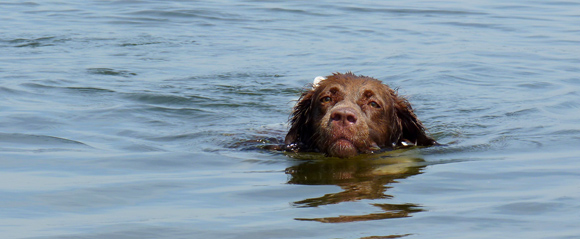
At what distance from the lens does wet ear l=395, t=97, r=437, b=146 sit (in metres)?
8.14

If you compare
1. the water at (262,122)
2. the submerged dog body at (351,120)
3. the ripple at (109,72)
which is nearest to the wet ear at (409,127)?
the submerged dog body at (351,120)

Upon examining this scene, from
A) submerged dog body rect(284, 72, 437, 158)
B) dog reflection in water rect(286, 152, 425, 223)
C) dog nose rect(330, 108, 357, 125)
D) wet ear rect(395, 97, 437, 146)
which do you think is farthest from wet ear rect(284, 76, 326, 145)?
dog nose rect(330, 108, 357, 125)

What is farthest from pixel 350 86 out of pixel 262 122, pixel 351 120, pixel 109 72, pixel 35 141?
pixel 109 72

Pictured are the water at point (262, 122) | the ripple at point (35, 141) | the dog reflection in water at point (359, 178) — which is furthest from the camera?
the ripple at point (35, 141)

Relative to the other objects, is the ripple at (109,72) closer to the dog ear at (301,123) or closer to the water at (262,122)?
the water at (262,122)

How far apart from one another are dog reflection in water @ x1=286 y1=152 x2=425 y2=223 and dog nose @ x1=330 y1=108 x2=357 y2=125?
1.25 feet

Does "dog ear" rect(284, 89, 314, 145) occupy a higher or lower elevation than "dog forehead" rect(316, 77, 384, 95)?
lower

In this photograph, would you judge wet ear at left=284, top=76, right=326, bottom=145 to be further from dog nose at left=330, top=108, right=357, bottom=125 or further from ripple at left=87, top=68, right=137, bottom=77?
ripple at left=87, top=68, right=137, bottom=77

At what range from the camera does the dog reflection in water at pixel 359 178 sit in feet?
17.6

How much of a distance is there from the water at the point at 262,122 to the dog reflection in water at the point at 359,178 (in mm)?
16

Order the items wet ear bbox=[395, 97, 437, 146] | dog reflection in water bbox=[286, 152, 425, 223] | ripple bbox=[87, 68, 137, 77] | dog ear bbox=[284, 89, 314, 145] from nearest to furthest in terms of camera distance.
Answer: dog reflection in water bbox=[286, 152, 425, 223] < dog ear bbox=[284, 89, 314, 145] < wet ear bbox=[395, 97, 437, 146] < ripple bbox=[87, 68, 137, 77]

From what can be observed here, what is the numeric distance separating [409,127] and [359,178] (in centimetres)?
179

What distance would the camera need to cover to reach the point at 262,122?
997 centimetres

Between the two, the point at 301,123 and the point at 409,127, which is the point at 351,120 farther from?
the point at 409,127
